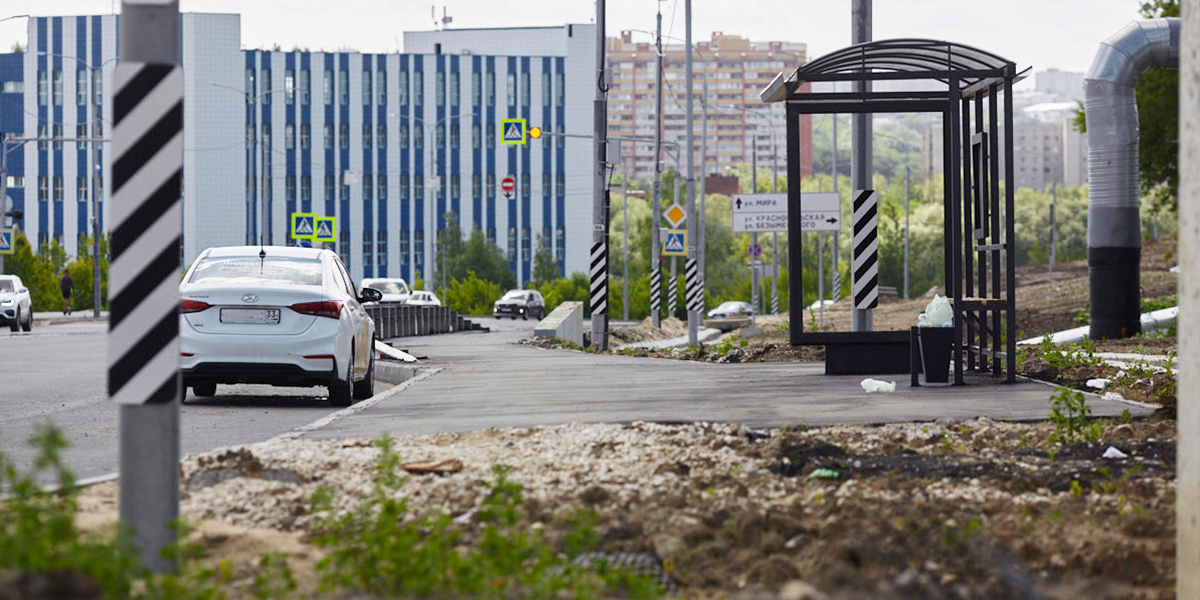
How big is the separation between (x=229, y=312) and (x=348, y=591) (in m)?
8.99

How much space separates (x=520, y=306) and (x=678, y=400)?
5645 centimetres

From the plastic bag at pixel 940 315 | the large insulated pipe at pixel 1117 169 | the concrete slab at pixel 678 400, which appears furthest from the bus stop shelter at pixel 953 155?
the large insulated pipe at pixel 1117 169

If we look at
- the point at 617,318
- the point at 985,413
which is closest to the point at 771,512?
the point at 985,413

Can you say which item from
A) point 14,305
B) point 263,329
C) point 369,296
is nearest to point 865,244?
point 369,296

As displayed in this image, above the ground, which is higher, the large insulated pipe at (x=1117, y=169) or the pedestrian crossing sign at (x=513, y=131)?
the pedestrian crossing sign at (x=513, y=131)

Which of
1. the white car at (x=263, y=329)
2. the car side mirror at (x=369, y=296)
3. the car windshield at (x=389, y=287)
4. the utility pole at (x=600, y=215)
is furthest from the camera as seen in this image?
the car windshield at (x=389, y=287)

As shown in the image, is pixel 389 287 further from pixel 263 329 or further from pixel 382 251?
pixel 263 329

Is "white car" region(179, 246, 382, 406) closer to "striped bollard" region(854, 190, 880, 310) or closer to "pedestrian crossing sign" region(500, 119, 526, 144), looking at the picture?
"striped bollard" region(854, 190, 880, 310)

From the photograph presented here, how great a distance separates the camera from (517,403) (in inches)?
472

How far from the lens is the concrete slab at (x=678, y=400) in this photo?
10016 mm

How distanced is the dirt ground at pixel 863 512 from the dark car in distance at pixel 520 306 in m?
59.2

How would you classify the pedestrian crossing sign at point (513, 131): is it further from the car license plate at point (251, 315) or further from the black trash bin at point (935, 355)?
the black trash bin at point (935, 355)

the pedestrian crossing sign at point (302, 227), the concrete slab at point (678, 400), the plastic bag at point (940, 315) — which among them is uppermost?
the pedestrian crossing sign at point (302, 227)

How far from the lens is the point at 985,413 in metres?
10.2
